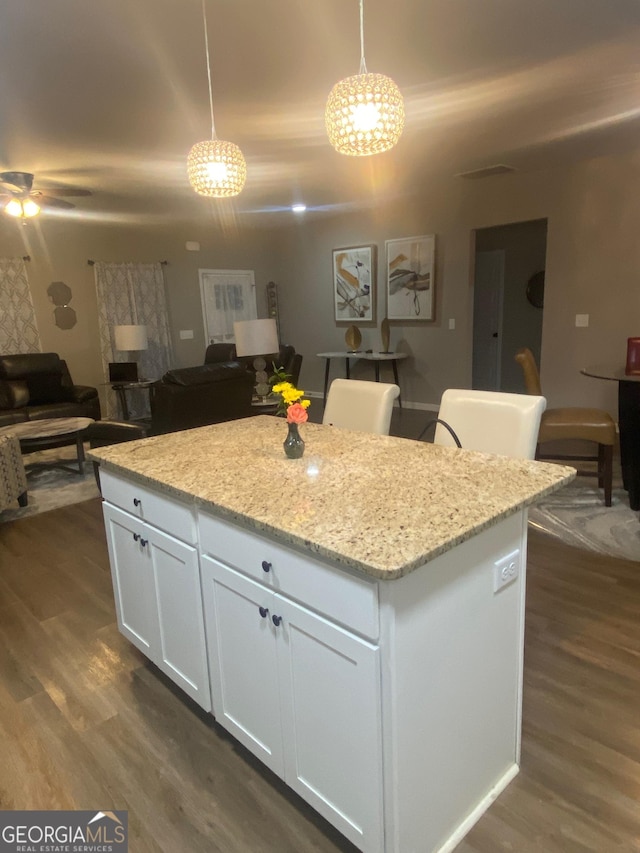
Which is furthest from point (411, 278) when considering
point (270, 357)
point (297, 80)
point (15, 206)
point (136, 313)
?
point (15, 206)

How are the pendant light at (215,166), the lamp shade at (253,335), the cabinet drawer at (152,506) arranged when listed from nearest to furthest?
the cabinet drawer at (152,506), the pendant light at (215,166), the lamp shade at (253,335)

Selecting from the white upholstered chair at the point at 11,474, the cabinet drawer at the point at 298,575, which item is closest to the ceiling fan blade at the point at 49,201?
the white upholstered chair at the point at 11,474

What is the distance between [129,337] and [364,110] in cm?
531

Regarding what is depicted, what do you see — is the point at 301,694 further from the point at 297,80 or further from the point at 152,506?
the point at 297,80

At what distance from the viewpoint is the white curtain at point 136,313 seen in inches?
273

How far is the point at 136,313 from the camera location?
7219mm

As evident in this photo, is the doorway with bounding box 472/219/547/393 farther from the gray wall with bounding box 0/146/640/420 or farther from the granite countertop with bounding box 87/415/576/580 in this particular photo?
the granite countertop with bounding box 87/415/576/580

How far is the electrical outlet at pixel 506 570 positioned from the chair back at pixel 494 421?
66 cm

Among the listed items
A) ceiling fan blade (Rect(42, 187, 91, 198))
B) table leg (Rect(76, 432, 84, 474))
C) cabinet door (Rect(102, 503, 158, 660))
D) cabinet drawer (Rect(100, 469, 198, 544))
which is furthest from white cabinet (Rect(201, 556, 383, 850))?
Result: ceiling fan blade (Rect(42, 187, 91, 198))

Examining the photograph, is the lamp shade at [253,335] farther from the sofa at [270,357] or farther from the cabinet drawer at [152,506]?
the sofa at [270,357]

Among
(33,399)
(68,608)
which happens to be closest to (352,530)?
(68,608)

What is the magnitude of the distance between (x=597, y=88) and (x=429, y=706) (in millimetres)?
3646

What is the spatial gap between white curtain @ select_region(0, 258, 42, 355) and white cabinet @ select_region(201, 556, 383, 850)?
588cm

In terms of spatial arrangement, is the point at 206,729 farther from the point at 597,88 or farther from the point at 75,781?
the point at 597,88
